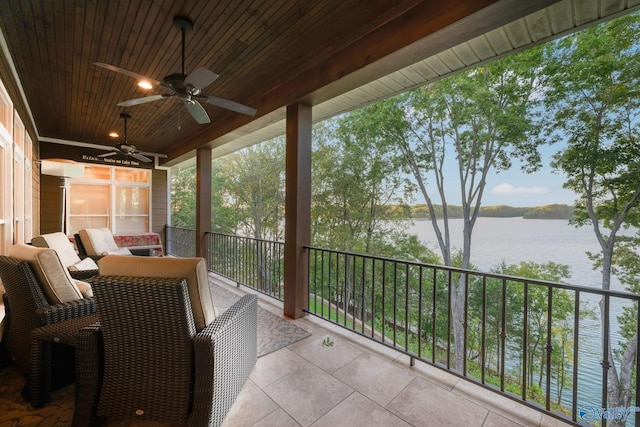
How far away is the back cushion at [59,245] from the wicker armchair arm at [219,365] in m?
2.05

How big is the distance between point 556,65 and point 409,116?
337cm

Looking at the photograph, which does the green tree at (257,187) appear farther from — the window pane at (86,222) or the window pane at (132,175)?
the window pane at (86,222)

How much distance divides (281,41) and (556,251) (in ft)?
24.1

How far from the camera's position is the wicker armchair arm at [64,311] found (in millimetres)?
1638

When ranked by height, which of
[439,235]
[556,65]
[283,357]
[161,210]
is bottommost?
[283,357]

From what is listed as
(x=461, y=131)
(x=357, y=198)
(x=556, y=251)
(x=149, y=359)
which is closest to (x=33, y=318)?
(x=149, y=359)

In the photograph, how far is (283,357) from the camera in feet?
7.47

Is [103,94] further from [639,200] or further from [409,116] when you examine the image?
[639,200]

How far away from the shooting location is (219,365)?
4.69ft

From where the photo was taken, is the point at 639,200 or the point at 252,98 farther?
the point at 639,200

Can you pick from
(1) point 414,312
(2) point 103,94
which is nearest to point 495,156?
(1) point 414,312

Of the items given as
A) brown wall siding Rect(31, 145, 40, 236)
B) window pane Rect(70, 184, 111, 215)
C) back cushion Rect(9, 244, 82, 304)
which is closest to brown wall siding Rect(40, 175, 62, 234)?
window pane Rect(70, 184, 111, 215)

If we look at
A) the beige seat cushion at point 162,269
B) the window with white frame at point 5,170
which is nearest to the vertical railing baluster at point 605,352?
the beige seat cushion at point 162,269

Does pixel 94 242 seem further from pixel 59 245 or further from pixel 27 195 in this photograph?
pixel 59 245
